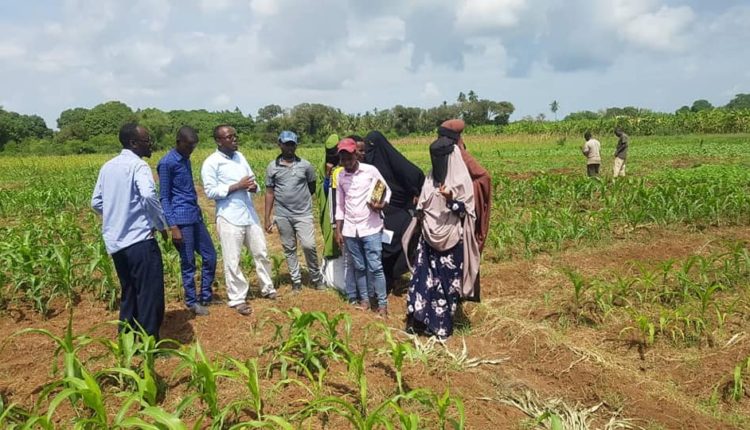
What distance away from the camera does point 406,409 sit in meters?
2.99

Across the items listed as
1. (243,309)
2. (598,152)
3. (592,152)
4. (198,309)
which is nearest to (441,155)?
(243,309)

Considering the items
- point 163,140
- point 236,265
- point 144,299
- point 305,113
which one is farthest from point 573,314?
point 305,113

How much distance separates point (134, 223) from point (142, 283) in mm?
428

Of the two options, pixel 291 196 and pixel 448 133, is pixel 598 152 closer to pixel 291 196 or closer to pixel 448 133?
pixel 448 133

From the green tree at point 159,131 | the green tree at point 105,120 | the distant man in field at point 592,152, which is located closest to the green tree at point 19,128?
the green tree at point 105,120

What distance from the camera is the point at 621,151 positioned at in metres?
12.2

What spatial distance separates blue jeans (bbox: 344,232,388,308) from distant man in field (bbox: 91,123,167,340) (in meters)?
1.73

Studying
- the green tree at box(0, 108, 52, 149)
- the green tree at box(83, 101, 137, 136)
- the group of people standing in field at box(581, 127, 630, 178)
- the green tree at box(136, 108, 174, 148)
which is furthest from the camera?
the green tree at box(83, 101, 137, 136)

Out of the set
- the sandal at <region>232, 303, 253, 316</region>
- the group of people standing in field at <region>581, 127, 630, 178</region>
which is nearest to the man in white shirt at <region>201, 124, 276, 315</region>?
the sandal at <region>232, 303, 253, 316</region>

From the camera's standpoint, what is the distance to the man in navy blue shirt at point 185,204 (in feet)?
14.3

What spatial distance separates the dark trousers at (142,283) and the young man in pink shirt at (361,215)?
1712mm

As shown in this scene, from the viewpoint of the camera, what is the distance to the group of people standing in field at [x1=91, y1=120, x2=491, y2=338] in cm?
343

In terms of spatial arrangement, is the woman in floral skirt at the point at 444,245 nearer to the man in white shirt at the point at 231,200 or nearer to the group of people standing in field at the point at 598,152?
the man in white shirt at the point at 231,200

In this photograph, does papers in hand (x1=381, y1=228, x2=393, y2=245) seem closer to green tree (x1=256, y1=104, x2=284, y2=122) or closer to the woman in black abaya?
the woman in black abaya
